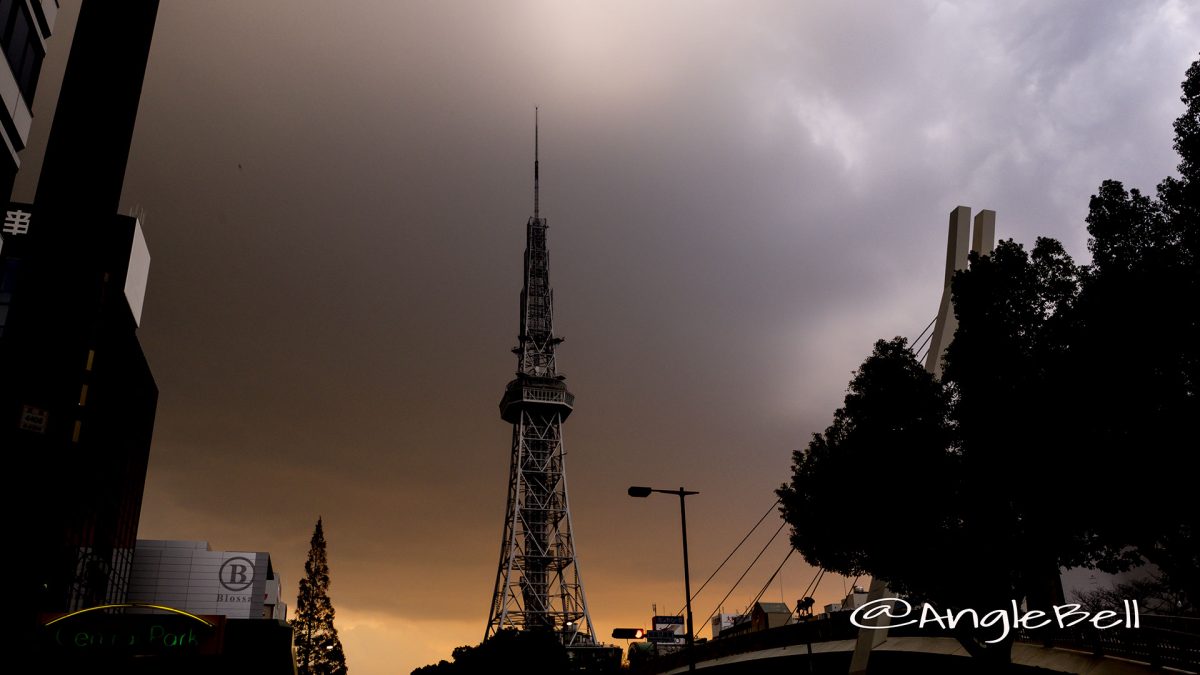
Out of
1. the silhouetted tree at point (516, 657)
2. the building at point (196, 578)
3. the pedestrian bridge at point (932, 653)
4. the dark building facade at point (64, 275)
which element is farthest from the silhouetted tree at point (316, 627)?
the dark building facade at point (64, 275)

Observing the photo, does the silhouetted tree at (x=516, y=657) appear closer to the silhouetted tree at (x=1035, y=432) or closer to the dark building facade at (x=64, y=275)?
the silhouetted tree at (x=1035, y=432)

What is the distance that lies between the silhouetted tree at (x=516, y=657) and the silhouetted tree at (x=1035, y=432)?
38002 millimetres

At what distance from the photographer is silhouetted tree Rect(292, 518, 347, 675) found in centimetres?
10000

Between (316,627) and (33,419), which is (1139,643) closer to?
(33,419)

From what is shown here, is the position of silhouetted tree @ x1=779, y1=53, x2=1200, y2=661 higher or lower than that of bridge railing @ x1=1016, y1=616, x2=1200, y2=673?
higher

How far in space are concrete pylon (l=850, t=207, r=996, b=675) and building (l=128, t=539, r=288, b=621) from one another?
→ 80.7m

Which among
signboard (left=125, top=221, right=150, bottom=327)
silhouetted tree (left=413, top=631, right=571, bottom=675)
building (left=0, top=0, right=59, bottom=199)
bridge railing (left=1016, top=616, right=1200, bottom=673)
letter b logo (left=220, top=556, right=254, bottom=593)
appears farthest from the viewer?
letter b logo (left=220, top=556, right=254, bottom=593)

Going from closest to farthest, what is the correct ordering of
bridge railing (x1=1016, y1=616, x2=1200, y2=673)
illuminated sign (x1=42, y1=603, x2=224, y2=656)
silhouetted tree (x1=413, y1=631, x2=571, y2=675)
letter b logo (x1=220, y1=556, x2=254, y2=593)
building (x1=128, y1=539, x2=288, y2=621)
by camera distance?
illuminated sign (x1=42, y1=603, x2=224, y2=656), bridge railing (x1=1016, y1=616, x2=1200, y2=673), silhouetted tree (x1=413, y1=631, x2=571, y2=675), building (x1=128, y1=539, x2=288, y2=621), letter b logo (x1=220, y1=556, x2=254, y2=593)

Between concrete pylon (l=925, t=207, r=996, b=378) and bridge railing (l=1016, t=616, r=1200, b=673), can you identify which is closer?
bridge railing (l=1016, t=616, r=1200, b=673)

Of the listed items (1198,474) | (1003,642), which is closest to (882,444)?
(1003,642)

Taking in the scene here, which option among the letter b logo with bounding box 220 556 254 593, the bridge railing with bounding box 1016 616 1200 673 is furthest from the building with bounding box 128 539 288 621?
the bridge railing with bounding box 1016 616 1200 673

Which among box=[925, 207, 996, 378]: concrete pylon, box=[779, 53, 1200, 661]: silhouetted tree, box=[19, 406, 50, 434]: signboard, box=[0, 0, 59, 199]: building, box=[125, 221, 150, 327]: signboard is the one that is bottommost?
box=[19, 406, 50, 434]: signboard

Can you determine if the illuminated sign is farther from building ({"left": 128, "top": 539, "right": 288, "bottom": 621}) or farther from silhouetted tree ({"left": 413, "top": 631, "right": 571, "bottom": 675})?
building ({"left": 128, "top": 539, "right": 288, "bottom": 621})

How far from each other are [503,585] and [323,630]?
23.5 metres
